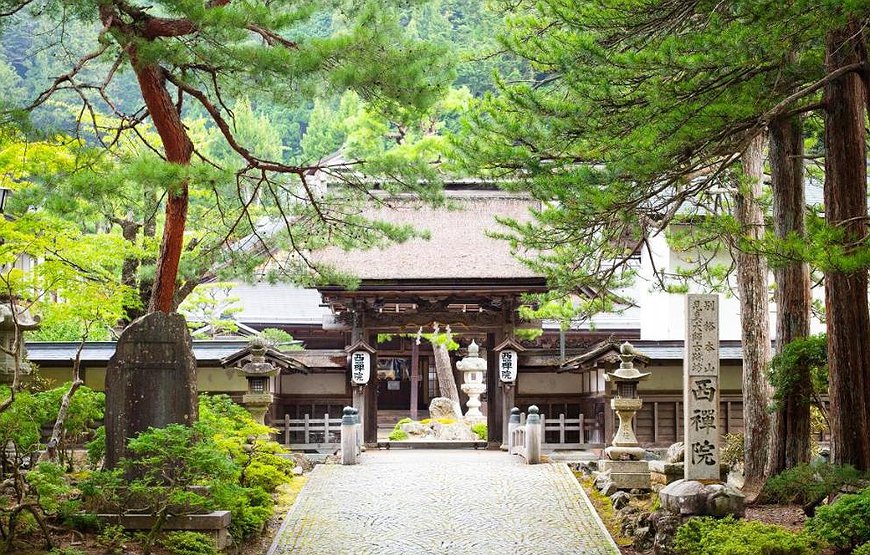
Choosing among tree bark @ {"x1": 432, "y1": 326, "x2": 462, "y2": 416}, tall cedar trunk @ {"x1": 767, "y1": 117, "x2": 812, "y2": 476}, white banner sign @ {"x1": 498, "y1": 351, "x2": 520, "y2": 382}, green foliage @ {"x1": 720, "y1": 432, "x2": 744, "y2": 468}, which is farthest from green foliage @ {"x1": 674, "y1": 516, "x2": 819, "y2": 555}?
tree bark @ {"x1": 432, "y1": 326, "x2": 462, "y2": 416}

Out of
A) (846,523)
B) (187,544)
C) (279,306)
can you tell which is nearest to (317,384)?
(279,306)

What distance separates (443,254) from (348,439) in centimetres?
598

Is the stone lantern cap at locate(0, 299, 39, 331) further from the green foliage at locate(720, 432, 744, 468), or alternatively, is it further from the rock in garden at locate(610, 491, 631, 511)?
the green foliage at locate(720, 432, 744, 468)

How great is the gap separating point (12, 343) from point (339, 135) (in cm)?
2497

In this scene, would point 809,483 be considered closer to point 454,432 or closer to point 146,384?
point 146,384

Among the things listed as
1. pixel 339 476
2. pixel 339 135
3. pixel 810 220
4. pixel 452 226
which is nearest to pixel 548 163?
pixel 810 220

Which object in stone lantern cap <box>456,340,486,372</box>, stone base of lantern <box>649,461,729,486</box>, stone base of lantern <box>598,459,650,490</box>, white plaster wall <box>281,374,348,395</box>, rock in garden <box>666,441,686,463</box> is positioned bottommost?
stone base of lantern <box>598,459,650,490</box>

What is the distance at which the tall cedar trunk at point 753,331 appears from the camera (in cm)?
1384

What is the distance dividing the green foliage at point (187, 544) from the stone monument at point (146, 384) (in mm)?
1287

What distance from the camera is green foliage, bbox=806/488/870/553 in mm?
9016

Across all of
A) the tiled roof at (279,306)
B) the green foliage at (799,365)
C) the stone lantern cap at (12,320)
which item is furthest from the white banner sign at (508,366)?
the stone lantern cap at (12,320)

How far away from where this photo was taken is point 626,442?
1567 centimetres

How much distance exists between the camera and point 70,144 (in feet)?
41.0

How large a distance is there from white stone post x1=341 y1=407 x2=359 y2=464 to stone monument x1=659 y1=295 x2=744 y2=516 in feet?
24.3
